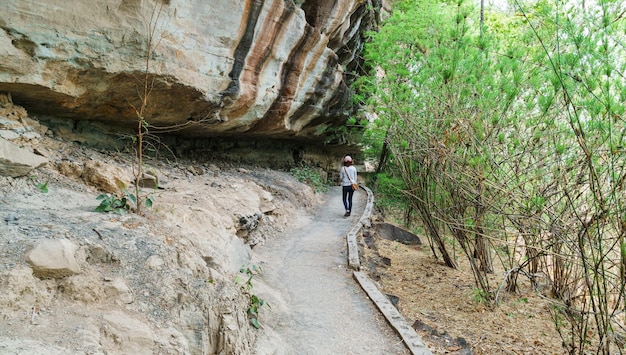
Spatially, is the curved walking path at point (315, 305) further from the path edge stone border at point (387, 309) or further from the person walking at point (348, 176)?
the person walking at point (348, 176)

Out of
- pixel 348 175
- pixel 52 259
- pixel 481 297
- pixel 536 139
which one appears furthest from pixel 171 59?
pixel 481 297

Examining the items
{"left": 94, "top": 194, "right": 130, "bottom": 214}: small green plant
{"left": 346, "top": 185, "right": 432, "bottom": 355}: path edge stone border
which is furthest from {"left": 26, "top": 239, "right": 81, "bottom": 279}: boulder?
{"left": 346, "top": 185, "right": 432, "bottom": 355}: path edge stone border

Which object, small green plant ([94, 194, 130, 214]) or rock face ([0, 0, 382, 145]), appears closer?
small green plant ([94, 194, 130, 214])

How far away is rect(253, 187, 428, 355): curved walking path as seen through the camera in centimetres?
422

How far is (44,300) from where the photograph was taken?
2721 millimetres

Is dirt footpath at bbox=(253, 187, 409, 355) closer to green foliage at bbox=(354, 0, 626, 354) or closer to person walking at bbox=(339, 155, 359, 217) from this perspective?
green foliage at bbox=(354, 0, 626, 354)

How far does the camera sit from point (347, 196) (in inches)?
431

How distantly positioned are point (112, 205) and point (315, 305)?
266cm

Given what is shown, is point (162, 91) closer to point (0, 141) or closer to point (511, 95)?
point (0, 141)

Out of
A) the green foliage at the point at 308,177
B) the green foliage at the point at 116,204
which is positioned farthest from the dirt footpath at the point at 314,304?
the green foliage at the point at 308,177

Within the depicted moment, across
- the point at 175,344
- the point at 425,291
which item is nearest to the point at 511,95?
the point at 425,291

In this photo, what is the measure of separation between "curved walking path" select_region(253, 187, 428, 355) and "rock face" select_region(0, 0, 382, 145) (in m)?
2.57

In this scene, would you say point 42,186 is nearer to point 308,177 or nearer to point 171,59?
point 171,59

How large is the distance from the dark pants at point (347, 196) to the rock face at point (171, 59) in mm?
2667
